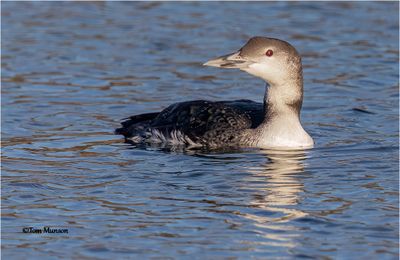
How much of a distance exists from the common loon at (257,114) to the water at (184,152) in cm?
23

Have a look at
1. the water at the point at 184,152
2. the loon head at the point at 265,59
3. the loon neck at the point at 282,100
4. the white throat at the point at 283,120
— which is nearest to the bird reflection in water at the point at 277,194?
the water at the point at 184,152

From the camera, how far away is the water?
24.0 feet

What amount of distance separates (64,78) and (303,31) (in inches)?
171

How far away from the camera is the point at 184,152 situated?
1001cm

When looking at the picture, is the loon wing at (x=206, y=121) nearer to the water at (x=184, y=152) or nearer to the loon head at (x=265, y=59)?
the water at (x=184, y=152)

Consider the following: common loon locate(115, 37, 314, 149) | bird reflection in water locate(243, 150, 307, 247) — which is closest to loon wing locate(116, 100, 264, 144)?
common loon locate(115, 37, 314, 149)

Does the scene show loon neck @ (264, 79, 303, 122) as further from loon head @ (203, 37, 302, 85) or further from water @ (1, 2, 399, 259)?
water @ (1, 2, 399, 259)

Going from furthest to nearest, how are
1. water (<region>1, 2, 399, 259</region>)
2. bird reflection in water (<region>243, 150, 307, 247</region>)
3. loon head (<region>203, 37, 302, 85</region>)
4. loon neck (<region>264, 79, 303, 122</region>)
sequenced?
loon neck (<region>264, 79, 303, 122</region>) → loon head (<region>203, 37, 302, 85</region>) → bird reflection in water (<region>243, 150, 307, 247</region>) → water (<region>1, 2, 399, 259</region>)

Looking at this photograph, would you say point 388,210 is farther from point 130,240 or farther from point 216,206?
point 130,240

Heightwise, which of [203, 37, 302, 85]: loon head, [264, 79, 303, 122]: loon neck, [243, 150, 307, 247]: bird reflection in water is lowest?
[243, 150, 307, 247]: bird reflection in water

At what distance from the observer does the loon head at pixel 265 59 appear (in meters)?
9.96

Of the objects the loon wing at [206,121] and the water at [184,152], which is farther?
the loon wing at [206,121]

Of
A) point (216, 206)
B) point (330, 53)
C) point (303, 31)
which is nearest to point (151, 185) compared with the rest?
point (216, 206)

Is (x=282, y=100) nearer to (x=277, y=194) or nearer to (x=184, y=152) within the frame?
(x=184, y=152)
